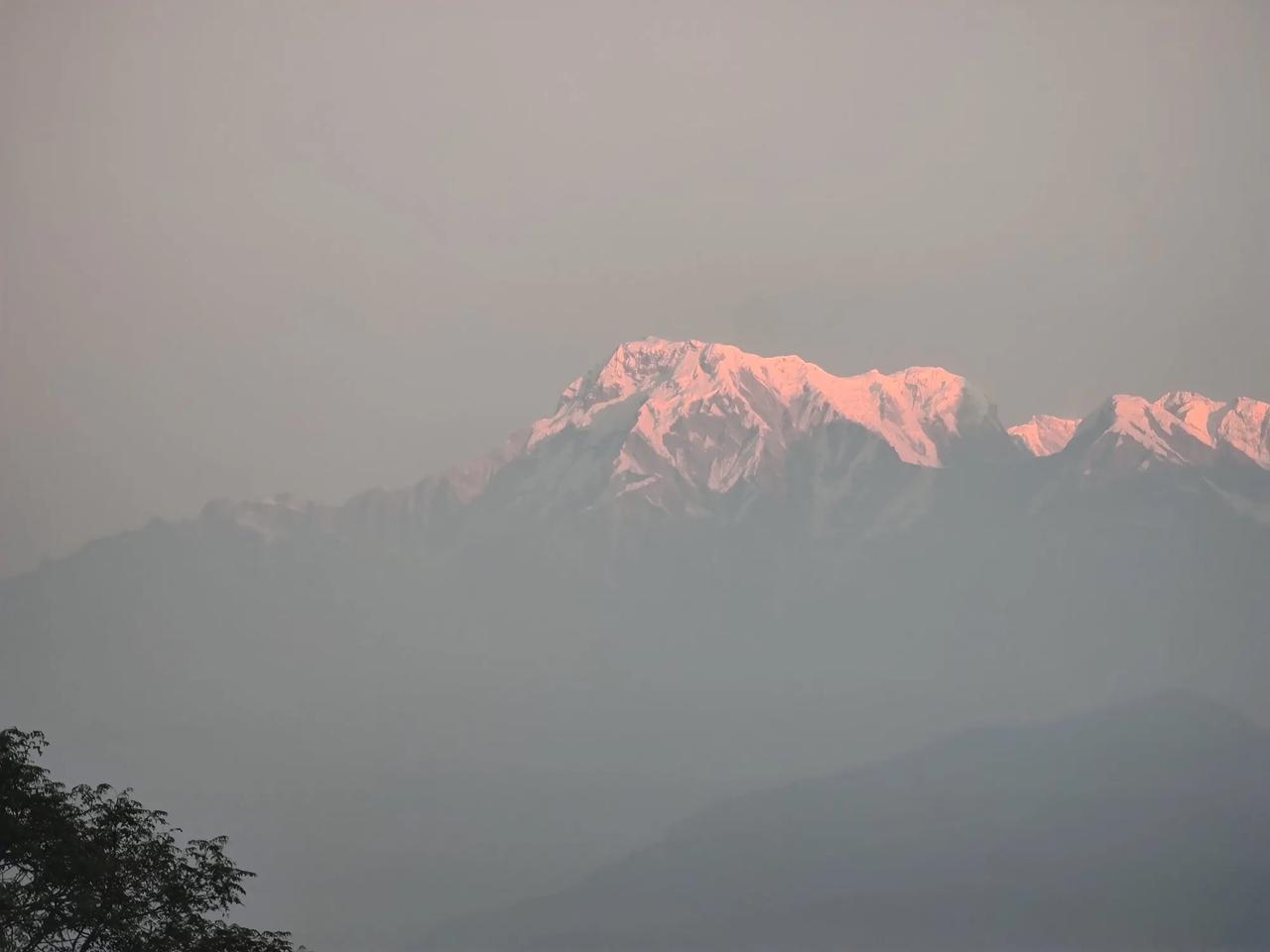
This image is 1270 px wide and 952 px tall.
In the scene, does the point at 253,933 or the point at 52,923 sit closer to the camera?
the point at 52,923

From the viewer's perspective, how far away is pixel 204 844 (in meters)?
63.4

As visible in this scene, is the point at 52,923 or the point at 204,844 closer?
the point at 52,923

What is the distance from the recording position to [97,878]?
2387 inches

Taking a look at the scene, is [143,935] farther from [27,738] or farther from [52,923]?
[27,738]

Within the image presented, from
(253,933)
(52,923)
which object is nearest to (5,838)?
(52,923)

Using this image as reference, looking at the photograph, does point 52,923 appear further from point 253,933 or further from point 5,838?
point 253,933

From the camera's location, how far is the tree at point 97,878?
5997 centimetres

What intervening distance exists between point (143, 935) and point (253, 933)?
14.0 feet

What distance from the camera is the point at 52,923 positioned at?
5959cm

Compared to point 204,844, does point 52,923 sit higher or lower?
lower

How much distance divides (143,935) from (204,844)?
3321 millimetres

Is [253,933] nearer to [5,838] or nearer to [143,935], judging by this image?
[143,935]

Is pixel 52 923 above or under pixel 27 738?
under

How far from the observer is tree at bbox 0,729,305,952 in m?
60.0
